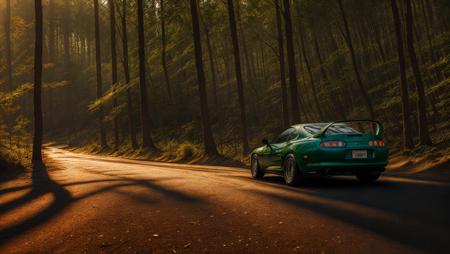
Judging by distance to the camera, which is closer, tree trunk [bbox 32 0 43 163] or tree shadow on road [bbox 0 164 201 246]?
tree shadow on road [bbox 0 164 201 246]

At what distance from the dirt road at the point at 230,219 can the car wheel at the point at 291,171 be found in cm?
40

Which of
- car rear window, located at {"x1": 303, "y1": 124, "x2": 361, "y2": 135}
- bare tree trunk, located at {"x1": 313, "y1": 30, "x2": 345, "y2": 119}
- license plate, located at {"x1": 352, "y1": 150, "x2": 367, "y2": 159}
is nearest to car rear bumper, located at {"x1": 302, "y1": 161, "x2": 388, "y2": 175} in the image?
license plate, located at {"x1": 352, "y1": 150, "x2": 367, "y2": 159}

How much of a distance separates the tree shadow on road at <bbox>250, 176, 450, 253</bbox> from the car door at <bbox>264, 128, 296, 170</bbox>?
1088 mm

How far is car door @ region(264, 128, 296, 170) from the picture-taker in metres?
10.0

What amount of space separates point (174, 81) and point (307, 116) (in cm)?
1775

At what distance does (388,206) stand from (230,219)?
243cm

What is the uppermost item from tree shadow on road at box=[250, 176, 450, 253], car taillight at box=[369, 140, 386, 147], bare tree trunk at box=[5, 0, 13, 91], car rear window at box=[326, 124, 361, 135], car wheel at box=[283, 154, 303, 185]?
bare tree trunk at box=[5, 0, 13, 91]

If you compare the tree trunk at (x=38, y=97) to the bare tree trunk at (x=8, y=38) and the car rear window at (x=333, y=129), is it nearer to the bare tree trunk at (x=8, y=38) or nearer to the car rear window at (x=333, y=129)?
the car rear window at (x=333, y=129)

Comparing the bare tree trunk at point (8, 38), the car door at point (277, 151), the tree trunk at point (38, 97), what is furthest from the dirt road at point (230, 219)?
the bare tree trunk at point (8, 38)

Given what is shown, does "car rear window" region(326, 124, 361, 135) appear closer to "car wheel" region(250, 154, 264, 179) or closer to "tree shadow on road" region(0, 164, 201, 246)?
"car wheel" region(250, 154, 264, 179)

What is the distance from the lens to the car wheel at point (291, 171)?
29.9 feet

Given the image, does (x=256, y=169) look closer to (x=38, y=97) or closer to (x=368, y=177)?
(x=368, y=177)

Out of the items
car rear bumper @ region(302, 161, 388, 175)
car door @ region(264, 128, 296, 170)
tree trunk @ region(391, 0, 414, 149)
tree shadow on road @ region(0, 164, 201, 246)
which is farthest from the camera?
tree trunk @ region(391, 0, 414, 149)

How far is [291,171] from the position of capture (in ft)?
30.7
